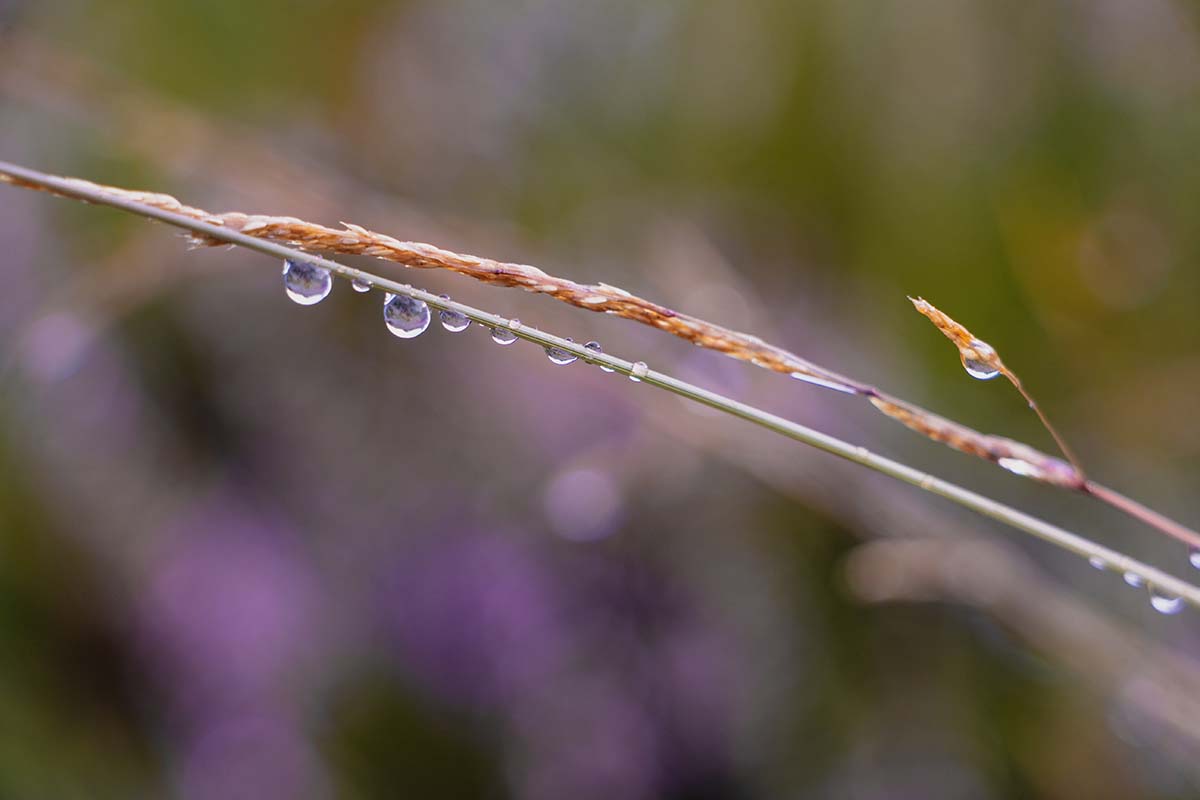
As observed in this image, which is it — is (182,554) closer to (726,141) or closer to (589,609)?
(589,609)

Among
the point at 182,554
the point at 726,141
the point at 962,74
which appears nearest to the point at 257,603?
the point at 182,554

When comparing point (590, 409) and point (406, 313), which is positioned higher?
point (590, 409)

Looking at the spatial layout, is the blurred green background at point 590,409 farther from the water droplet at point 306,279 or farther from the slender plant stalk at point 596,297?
the water droplet at point 306,279

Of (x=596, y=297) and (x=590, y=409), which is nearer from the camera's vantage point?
(x=596, y=297)

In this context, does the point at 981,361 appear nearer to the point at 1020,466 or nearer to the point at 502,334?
the point at 1020,466

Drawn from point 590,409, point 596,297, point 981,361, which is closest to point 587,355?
point 596,297

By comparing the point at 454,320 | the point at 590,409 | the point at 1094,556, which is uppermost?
the point at 590,409
